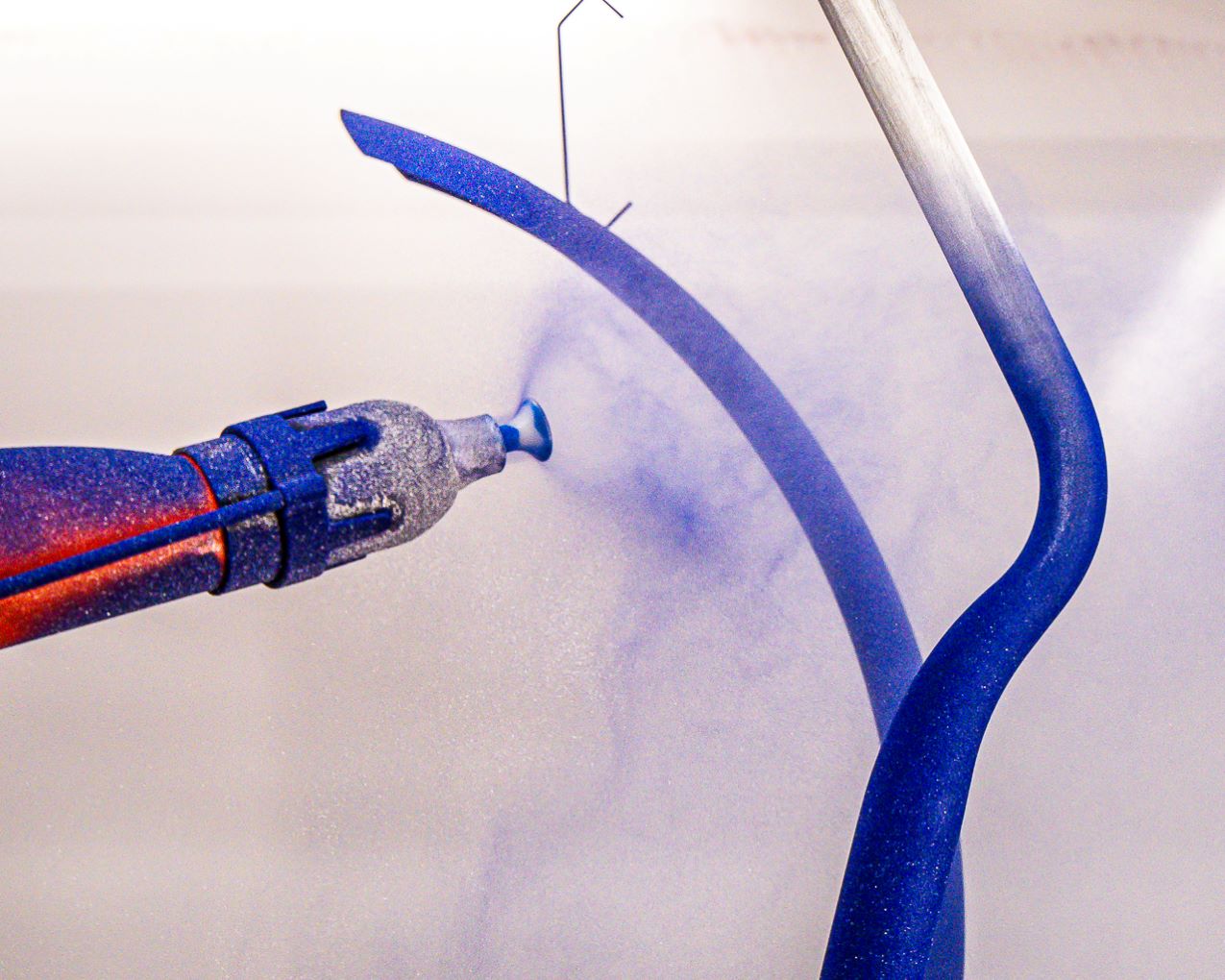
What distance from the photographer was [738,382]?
0.63 metres

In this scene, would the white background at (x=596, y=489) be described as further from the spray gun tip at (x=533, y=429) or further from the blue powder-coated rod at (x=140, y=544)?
the blue powder-coated rod at (x=140, y=544)

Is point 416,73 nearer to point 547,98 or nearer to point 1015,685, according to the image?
point 547,98

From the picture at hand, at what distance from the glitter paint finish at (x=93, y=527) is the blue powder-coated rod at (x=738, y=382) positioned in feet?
1.17

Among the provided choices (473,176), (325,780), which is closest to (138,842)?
(325,780)

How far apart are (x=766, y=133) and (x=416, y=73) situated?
0.84 feet

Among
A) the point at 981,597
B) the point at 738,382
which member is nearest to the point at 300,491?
the point at 981,597

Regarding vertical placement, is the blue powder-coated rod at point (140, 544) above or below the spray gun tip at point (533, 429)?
below

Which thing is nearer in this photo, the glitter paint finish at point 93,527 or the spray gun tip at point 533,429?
the glitter paint finish at point 93,527

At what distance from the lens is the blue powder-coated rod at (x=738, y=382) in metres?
0.56

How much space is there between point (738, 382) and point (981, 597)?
26 centimetres

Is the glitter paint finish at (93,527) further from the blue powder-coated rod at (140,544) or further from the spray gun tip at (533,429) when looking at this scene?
A: the spray gun tip at (533,429)

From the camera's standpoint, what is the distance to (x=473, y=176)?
1.97 feet

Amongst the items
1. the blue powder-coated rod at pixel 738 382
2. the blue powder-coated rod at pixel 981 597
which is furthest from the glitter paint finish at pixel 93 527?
the blue powder-coated rod at pixel 738 382

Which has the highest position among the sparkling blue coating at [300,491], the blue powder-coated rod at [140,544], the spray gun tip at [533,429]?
the spray gun tip at [533,429]
